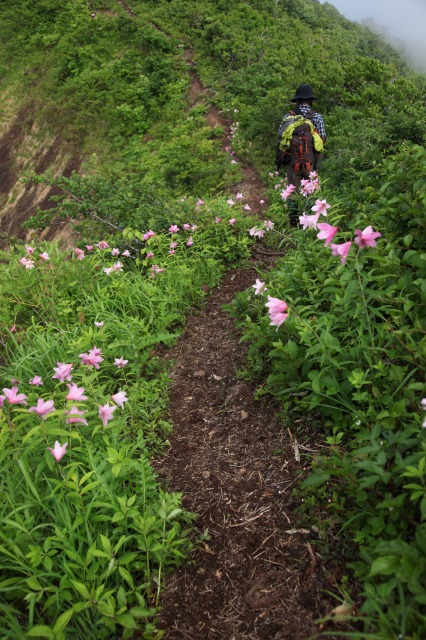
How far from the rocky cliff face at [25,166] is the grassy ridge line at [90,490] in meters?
6.37

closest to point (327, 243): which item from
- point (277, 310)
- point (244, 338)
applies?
point (277, 310)

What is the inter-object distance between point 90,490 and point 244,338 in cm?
131

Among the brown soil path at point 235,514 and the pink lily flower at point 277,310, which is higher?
the pink lily flower at point 277,310

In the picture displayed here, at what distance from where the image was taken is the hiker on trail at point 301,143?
15.9 feet

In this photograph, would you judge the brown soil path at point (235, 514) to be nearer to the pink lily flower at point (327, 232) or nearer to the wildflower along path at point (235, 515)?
the wildflower along path at point (235, 515)

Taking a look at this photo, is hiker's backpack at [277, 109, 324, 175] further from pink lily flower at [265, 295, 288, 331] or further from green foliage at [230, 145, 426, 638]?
pink lily flower at [265, 295, 288, 331]

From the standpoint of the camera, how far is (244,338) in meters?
2.81

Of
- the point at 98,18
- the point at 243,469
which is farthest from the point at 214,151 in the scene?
the point at 98,18

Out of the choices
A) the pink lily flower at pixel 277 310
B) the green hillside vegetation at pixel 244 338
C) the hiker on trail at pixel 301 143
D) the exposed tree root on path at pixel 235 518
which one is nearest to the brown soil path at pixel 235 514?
the exposed tree root on path at pixel 235 518

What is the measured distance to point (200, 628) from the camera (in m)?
1.63

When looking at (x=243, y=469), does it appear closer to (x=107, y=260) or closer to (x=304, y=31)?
(x=107, y=260)

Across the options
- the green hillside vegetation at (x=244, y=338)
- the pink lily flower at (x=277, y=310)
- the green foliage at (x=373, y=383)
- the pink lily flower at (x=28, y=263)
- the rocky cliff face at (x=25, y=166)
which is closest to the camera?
the green foliage at (x=373, y=383)

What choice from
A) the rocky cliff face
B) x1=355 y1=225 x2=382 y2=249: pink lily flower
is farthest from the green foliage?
the rocky cliff face

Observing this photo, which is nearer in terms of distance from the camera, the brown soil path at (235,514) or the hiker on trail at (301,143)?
the brown soil path at (235,514)
